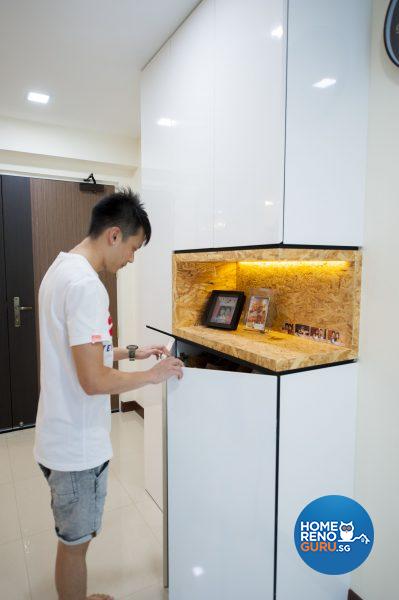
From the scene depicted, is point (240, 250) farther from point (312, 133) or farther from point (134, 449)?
point (134, 449)

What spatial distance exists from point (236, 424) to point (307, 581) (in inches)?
25.9

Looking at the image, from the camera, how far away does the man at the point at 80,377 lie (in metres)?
1.21

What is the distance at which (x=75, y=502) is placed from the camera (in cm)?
132

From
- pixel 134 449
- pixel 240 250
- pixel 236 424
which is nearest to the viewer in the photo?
pixel 236 424

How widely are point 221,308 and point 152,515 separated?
1.33 metres

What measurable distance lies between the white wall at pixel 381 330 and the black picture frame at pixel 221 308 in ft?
1.91

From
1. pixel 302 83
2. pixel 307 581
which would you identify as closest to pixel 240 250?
pixel 302 83

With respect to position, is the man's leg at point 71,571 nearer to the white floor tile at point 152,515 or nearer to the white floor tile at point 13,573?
the white floor tile at point 13,573

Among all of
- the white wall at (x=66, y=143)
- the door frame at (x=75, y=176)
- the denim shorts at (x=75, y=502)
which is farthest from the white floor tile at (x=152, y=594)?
the white wall at (x=66, y=143)

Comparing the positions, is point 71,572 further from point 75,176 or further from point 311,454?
point 75,176

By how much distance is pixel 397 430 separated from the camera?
136cm

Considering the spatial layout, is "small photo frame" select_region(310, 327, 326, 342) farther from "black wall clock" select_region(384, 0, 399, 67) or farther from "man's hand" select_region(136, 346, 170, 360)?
"black wall clock" select_region(384, 0, 399, 67)

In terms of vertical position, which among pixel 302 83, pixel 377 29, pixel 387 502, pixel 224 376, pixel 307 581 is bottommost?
pixel 307 581

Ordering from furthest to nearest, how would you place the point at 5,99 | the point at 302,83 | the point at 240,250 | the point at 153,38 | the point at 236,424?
the point at 5,99, the point at 153,38, the point at 240,250, the point at 236,424, the point at 302,83
